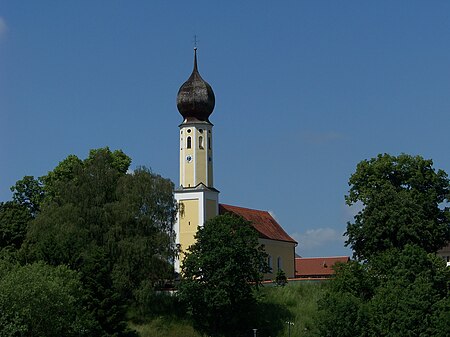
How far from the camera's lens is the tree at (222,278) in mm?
62531

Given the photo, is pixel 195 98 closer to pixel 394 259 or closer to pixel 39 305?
pixel 394 259

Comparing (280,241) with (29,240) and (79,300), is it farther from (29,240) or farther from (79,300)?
(79,300)

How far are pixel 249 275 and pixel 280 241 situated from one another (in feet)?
76.2

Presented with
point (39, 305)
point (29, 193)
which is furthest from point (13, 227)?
point (39, 305)

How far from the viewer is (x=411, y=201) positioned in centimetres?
6694

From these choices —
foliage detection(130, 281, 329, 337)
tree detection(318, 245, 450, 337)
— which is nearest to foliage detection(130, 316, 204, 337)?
foliage detection(130, 281, 329, 337)

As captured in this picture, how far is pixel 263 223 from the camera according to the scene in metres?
88.1

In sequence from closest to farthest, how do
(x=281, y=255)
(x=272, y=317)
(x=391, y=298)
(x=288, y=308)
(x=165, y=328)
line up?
(x=391, y=298), (x=165, y=328), (x=272, y=317), (x=288, y=308), (x=281, y=255)

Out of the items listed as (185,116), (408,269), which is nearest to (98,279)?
(408,269)

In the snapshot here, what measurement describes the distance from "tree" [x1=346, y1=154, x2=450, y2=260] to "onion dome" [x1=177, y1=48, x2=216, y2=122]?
41.7 ft

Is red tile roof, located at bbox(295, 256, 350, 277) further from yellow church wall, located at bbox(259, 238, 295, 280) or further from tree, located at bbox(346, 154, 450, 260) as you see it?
tree, located at bbox(346, 154, 450, 260)

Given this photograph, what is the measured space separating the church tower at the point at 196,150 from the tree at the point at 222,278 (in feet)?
35.3

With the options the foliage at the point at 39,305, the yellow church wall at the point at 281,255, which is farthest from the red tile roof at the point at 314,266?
the foliage at the point at 39,305

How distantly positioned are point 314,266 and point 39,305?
45998mm
